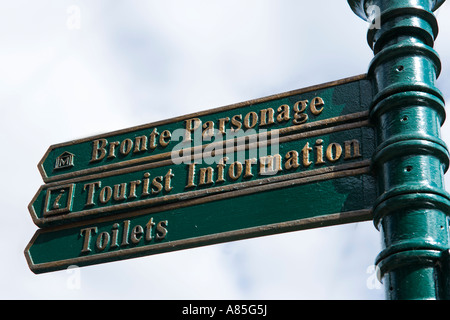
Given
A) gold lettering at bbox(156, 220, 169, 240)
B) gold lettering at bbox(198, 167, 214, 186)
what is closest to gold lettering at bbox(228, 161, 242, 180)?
gold lettering at bbox(198, 167, 214, 186)

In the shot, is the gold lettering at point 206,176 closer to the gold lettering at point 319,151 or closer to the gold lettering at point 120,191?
the gold lettering at point 120,191

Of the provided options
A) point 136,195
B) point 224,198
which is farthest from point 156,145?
point 224,198

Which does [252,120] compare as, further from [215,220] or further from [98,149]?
[98,149]

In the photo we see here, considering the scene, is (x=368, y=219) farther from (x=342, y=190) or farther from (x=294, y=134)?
(x=294, y=134)

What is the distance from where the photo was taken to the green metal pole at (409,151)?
3256 millimetres

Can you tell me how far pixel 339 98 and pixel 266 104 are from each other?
425mm

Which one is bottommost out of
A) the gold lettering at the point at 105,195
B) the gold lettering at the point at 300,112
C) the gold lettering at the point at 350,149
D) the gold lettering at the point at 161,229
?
the gold lettering at the point at 161,229

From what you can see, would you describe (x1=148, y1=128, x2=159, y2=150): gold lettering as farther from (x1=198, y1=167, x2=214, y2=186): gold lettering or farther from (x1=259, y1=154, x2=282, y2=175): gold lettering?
(x1=259, y1=154, x2=282, y2=175): gold lettering

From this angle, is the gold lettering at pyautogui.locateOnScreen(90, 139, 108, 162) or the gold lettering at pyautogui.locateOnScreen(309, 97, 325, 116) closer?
the gold lettering at pyautogui.locateOnScreen(309, 97, 325, 116)

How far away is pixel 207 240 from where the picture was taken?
402cm

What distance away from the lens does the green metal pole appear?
10.7ft

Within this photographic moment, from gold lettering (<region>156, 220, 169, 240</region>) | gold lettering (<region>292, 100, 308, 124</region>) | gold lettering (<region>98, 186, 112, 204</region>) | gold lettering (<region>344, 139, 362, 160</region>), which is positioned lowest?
gold lettering (<region>156, 220, 169, 240</region>)

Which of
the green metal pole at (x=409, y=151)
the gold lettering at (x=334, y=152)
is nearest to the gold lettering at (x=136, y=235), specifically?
the gold lettering at (x=334, y=152)

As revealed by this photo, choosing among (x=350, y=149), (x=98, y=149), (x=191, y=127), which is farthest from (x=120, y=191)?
(x=350, y=149)
